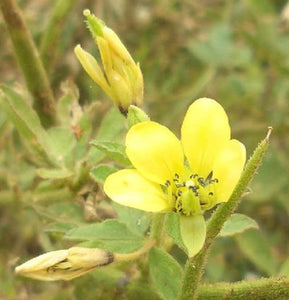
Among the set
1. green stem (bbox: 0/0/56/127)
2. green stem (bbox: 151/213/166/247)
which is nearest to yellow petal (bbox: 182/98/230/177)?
green stem (bbox: 151/213/166/247)

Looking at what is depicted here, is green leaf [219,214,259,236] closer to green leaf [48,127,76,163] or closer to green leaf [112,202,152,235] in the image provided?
green leaf [112,202,152,235]

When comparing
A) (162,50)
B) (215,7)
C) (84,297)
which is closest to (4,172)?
(84,297)

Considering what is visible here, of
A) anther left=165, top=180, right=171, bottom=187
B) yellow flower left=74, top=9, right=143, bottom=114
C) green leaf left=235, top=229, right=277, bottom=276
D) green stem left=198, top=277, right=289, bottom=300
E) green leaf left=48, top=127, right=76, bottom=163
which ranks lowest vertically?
green leaf left=235, top=229, right=277, bottom=276

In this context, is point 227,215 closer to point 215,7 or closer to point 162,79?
point 162,79

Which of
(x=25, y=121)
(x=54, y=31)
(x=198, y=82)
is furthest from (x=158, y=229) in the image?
(x=198, y=82)

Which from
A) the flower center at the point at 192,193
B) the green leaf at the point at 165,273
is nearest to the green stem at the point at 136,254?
the green leaf at the point at 165,273

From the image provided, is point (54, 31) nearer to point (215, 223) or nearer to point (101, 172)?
point (101, 172)
